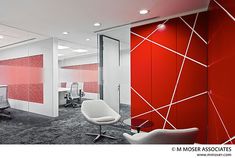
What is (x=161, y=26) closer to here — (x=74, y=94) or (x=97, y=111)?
(x=97, y=111)

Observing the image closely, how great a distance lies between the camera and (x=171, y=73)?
10.1ft

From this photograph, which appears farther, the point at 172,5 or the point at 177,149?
the point at 172,5

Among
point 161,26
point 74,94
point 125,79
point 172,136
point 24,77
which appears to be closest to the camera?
point 172,136

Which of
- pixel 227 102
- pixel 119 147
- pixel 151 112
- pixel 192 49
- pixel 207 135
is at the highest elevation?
pixel 192 49

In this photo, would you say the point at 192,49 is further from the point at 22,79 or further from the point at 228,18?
the point at 22,79

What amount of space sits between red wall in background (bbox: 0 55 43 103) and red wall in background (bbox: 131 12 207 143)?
3.54 meters

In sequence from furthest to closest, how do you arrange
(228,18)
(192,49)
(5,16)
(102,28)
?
(102,28) → (5,16) → (192,49) → (228,18)

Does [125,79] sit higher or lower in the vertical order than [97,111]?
higher

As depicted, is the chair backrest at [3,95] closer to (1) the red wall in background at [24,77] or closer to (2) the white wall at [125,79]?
(1) the red wall in background at [24,77]

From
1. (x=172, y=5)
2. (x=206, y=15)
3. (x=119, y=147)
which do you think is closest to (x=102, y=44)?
(x=172, y=5)

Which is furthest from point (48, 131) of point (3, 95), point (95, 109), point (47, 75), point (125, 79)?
point (125, 79)

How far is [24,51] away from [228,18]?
613 cm

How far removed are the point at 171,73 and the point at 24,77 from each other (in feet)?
17.3

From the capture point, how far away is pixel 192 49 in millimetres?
2883
